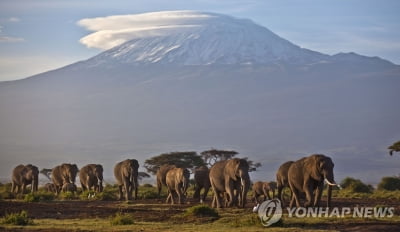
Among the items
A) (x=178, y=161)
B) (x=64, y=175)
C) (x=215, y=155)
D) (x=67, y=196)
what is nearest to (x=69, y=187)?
(x=64, y=175)

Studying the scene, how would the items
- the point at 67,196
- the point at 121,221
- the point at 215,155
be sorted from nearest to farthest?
the point at 121,221, the point at 67,196, the point at 215,155

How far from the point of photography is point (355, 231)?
69.0ft

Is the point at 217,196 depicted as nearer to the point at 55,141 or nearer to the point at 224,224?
the point at 224,224

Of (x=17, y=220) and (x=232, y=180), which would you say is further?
(x=232, y=180)

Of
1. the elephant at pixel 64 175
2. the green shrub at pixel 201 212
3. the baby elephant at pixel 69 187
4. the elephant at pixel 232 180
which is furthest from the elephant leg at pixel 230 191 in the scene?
the elephant at pixel 64 175

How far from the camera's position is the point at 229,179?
3042 cm

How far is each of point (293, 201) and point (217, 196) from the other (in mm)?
3651

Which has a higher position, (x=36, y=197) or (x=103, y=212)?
(x=36, y=197)

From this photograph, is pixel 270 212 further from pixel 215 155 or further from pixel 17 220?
pixel 215 155

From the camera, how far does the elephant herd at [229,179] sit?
26.5m

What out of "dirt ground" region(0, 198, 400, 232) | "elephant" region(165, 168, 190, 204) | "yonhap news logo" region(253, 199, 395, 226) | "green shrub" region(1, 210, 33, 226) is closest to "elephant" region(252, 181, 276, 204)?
"dirt ground" region(0, 198, 400, 232)

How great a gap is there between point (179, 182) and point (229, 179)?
4.34 m

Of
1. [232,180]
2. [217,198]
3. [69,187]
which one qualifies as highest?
[69,187]

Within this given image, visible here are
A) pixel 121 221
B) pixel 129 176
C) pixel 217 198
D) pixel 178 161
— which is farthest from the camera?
pixel 178 161
